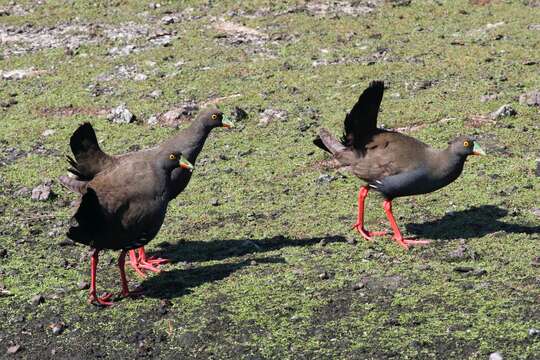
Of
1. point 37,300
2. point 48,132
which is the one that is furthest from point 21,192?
point 37,300

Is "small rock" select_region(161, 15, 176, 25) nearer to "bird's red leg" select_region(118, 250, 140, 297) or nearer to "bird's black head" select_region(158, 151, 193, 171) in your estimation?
"bird's black head" select_region(158, 151, 193, 171)

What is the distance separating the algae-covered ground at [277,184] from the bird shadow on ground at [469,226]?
3cm

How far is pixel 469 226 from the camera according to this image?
10594mm

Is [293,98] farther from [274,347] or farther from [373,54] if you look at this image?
[274,347]

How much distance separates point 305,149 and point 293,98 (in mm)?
1960

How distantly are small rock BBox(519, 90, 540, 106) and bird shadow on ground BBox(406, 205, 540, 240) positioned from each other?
11.2ft

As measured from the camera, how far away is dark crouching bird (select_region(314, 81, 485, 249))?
10.3m

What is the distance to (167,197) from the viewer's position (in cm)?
941

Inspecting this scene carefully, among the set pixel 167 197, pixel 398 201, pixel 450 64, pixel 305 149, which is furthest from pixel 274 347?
pixel 450 64

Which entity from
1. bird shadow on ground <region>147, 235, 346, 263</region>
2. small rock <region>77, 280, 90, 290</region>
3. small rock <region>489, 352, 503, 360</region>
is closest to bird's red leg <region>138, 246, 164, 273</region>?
bird shadow on ground <region>147, 235, 346, 263</region>

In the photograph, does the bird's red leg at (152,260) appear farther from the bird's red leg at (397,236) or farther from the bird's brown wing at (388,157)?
the bird's red leg at (397,236)

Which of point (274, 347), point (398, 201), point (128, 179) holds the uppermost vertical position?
point (128, 179)

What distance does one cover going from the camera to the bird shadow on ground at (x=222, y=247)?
10.3 metres

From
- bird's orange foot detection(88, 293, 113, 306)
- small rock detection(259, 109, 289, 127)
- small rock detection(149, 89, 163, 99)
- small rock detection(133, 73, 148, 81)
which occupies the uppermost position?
bird's orange foot detection(88, 293, 113, 306)
